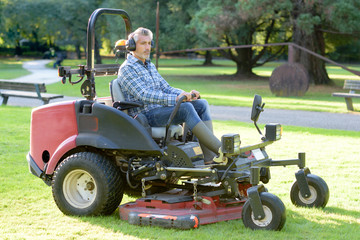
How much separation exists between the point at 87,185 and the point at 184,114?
1.11 meters

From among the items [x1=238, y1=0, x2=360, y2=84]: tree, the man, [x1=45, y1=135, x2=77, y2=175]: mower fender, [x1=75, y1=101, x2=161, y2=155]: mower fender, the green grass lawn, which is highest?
[x1=238, y1=0, x2=360, y2=84]: tree

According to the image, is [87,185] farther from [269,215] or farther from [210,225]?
[269,215]

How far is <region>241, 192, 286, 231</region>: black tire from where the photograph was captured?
4688 millimetres

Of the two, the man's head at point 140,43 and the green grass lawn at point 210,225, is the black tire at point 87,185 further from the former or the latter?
the man's head at point 140,43

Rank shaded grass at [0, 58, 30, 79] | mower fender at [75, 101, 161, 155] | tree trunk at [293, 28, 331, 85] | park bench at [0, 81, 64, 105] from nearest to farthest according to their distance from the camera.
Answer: mower fender at [75, 101, 161, 155] < park bench at [0, 81, 64, 105] < tree trunk at [293, 28, 331, 85] < shaded grass at [0, 58, 30, 79]

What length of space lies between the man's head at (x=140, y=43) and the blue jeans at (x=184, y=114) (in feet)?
1.97

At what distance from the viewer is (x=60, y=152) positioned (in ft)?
17.9

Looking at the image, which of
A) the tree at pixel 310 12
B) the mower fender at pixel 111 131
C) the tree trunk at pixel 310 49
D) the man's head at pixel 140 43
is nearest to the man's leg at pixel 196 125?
the mower fender at pixel 111 131

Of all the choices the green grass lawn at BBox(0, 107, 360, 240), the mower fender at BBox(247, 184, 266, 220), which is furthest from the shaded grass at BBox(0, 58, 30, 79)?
the mower fender at BBox(247, 184, 266, 220)

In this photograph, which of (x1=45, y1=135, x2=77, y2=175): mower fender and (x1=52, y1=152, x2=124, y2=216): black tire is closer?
(x1=52, y1=152, x2=124, y2=216): black tire

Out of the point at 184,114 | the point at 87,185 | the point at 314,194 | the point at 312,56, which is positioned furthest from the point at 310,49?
the point at 87,185

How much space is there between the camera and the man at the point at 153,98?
204 inches

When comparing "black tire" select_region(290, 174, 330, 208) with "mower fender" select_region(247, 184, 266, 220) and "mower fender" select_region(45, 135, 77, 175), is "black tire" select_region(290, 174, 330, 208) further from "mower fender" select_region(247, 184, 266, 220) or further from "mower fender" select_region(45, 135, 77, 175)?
"mower fender" select_region(45, 135, 77, 175)

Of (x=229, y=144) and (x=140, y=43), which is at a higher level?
(x=140, y=43)
